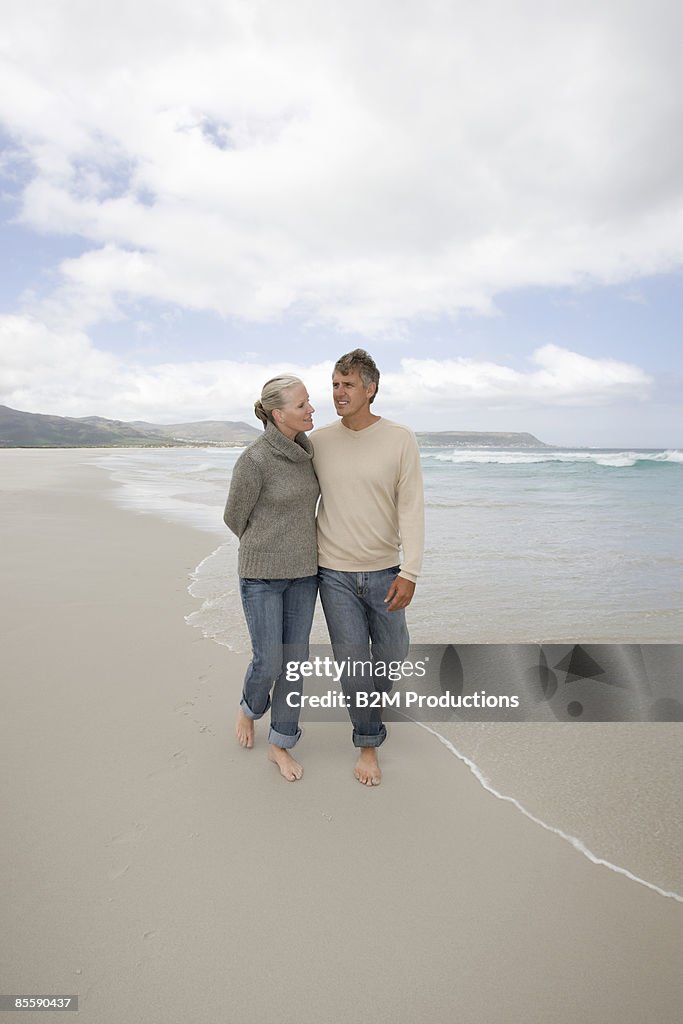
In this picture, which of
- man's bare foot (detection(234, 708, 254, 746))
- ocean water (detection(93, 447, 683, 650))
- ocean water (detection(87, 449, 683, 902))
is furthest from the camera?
ocean water (detection(93, 447, 683, 650))

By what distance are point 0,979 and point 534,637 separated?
407 cm

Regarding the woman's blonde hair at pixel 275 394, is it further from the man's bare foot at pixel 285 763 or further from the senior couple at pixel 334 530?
the man's bare foot at pixel 285 763

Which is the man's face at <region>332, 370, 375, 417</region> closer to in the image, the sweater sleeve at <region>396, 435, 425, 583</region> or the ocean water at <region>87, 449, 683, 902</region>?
the sweater sleeve at <region>396, 435, 425, 583</region>

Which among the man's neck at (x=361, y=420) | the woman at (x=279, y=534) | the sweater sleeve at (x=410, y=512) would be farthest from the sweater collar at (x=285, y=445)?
the sweater sleeve at (x=410, y=512)

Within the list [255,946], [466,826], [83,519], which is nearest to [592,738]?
[466,826]

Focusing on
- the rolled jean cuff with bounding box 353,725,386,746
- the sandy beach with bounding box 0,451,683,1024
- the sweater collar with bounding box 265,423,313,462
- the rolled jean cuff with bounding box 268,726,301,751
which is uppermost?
the sweater collar with bounding box 265,423,313,462

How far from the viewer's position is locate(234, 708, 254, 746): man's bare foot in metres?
3.36

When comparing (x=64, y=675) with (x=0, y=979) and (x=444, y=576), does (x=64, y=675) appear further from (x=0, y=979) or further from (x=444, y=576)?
(x=444, y=576)

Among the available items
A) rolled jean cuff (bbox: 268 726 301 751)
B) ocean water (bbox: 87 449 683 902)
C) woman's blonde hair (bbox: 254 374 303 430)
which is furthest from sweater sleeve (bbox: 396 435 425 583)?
ocean water (bbox: 87 449 683 902)

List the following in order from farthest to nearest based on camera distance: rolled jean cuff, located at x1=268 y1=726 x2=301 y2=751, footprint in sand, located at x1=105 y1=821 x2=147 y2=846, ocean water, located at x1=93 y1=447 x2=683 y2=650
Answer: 1. ocean water, located at x1=93 y1=447 x2=683 y2=650
2. rolled jean cuff, located at x1=268 y1=726 x2=301 y2=751
3. footprint in sand, located at x1=105 y1=821 x2=147 y2=846

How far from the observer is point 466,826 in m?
2.68

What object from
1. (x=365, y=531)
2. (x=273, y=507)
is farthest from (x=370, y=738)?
(x=273, y=507)

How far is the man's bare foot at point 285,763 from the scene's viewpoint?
3.07 meters

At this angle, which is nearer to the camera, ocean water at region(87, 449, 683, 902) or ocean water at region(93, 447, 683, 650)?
ocean water at region(87, 449, 683, 902)
